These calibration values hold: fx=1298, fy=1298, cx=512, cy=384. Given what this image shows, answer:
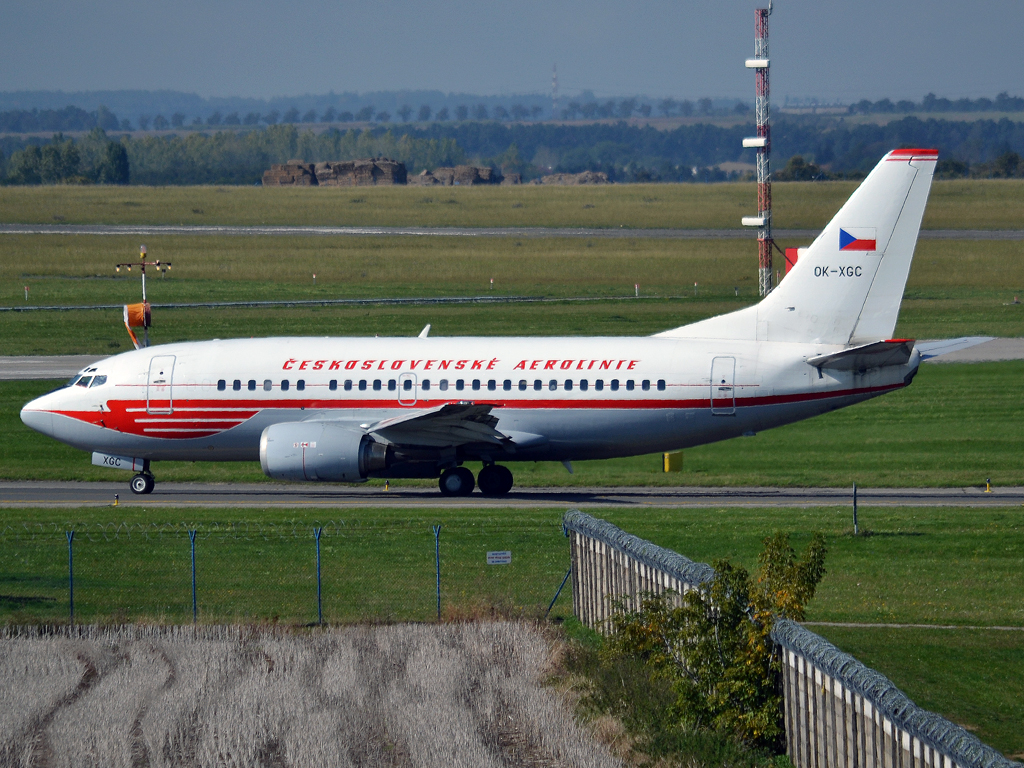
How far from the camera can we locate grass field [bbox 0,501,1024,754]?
1738 cm

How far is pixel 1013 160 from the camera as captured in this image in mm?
179125

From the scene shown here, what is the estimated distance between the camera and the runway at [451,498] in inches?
1235

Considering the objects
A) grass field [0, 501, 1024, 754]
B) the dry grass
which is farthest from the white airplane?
the dry grass

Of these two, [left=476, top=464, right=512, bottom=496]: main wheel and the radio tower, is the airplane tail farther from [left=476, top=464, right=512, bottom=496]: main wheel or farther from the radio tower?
the radio tower

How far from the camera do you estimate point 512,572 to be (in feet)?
70.3

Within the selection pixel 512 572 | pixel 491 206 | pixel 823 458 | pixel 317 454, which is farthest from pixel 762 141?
pixel 491 206

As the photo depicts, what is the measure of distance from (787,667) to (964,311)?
203 ft

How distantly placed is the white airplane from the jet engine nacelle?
34mm

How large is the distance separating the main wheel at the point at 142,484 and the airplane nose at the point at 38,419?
264cm

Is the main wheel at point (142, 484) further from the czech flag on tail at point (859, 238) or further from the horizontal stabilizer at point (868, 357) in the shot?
the czech flag on tail at point (859, 238)

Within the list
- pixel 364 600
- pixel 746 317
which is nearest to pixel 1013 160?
pixel 746 317

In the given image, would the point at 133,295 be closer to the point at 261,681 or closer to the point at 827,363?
the point at 827,363

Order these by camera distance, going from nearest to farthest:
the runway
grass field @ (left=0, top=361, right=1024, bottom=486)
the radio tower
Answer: the runway
grass field @ (left=0, top=361, right=1024, bottom=486)
the radio tower

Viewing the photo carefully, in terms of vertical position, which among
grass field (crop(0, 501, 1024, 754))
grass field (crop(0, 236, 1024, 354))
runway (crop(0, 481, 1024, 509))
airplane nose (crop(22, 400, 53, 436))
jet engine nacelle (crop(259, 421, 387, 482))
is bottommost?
grass field (crop(0, 501, 1024, 754))
